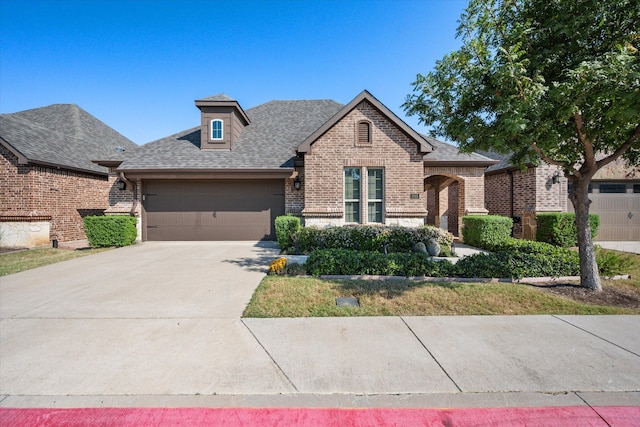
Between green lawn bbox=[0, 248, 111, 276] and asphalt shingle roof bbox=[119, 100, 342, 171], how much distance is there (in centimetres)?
390

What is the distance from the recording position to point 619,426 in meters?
2.18

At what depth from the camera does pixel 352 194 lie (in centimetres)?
1059

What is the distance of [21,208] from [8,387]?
13.0 metres

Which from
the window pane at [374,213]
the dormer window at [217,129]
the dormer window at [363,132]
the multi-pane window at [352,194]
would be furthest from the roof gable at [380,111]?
the dormer window at [217,129]

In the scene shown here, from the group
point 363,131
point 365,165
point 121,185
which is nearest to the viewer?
point 365,165

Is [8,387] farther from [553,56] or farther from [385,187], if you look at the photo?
[385,187]

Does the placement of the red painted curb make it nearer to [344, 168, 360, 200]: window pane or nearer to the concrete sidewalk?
the concrete sidewalk

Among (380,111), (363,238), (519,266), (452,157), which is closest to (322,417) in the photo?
(519,266)

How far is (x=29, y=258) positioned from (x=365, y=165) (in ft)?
39.1

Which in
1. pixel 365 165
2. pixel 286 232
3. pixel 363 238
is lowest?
pixel 363 238

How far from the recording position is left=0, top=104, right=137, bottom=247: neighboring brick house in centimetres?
1122

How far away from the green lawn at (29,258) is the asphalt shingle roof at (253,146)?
3899 millimetres

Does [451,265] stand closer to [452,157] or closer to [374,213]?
[374,213]

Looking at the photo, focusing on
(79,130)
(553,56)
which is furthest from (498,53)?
(79,130)
